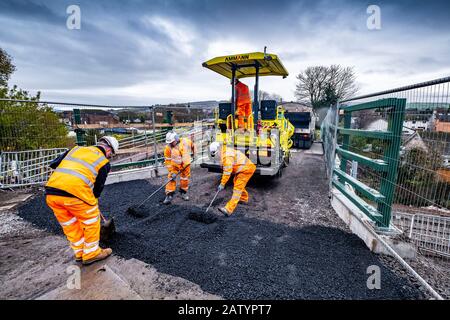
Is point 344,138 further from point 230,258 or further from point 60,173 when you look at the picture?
point 60,173

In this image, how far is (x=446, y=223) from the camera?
2.27 metres

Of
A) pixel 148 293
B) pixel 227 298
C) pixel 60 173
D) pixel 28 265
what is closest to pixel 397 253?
pixel 227 298

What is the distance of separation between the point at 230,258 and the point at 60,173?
2059 mm

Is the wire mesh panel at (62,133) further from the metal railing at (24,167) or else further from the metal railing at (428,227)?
the metal railing at (428,227)

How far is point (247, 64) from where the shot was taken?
550 cm

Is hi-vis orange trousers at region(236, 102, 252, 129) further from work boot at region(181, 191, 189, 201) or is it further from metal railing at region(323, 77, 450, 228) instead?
metal railing at region(323, 77, 450, 228)

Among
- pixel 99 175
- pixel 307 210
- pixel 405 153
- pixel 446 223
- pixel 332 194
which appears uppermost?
pixel 405 153

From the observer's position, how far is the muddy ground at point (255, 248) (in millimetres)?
2113

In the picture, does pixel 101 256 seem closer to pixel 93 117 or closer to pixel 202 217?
pixel 202 217

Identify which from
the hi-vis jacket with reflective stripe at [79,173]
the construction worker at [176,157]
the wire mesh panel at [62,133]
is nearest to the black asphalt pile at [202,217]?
the construction worker at [176,157]

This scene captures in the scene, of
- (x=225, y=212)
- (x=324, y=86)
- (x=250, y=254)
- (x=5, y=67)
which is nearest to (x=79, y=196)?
(x=250, y=254)

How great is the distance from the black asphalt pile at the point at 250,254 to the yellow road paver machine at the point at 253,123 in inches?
67.9

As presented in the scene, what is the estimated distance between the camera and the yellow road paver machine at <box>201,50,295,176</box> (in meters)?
4.96

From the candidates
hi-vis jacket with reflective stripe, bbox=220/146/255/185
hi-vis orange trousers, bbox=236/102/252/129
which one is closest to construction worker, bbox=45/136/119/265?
hi-vis jacket with reflective stripe, bbox=220/146/255/185
